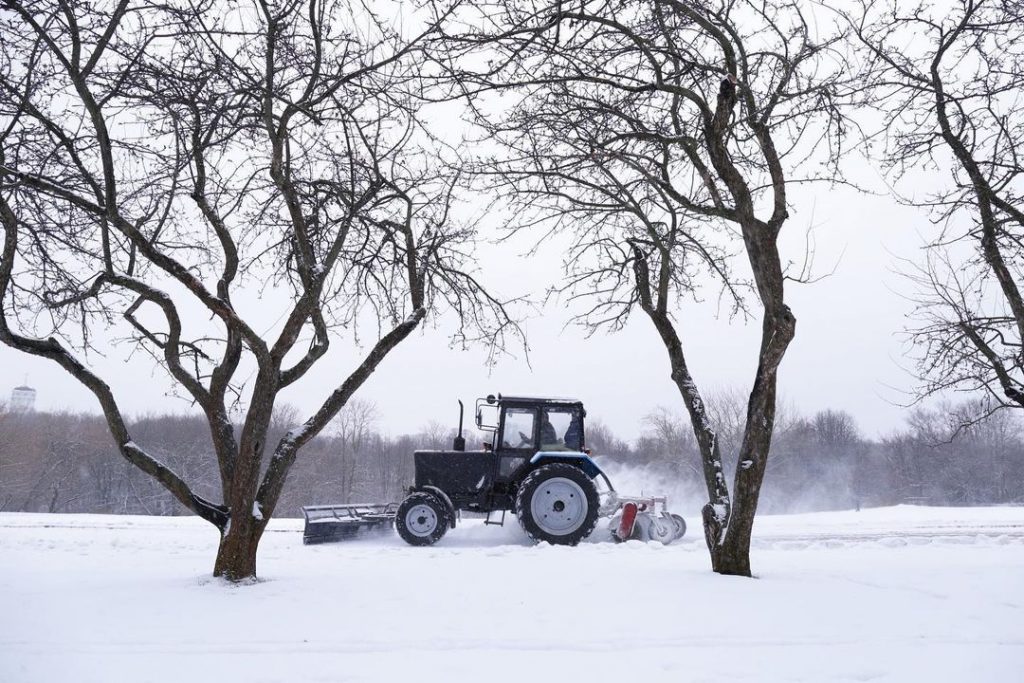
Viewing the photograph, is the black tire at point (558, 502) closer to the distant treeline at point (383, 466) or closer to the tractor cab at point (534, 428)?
the tractor cab at point (534, 428)

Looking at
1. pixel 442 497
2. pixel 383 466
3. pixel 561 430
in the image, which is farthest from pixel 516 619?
pixel 383 466

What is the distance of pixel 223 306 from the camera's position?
671cm

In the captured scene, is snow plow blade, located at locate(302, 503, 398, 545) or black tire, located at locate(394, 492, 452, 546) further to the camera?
snow plow blade, located at locate(302, 503, 398, 545)

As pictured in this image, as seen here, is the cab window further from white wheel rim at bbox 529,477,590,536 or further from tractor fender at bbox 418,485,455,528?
tractor fender at bbox 418,485,455,528

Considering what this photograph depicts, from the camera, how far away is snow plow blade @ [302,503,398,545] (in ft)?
36.5

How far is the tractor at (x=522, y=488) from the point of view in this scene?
10820mm

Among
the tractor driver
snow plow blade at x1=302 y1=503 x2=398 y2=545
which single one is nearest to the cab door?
the tractor driver

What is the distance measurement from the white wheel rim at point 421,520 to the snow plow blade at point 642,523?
276 cm

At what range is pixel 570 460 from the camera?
37.3 feet

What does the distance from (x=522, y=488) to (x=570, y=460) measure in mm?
1024

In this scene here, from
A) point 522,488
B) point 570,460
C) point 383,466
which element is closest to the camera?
point 522,488

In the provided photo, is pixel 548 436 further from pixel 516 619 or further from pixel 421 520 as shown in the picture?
pixel 516 619

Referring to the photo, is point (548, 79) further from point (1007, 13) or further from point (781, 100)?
point (1007, 13)

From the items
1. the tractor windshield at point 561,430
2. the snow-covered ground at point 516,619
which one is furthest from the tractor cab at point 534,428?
the snow-covered ground at point 516,619
